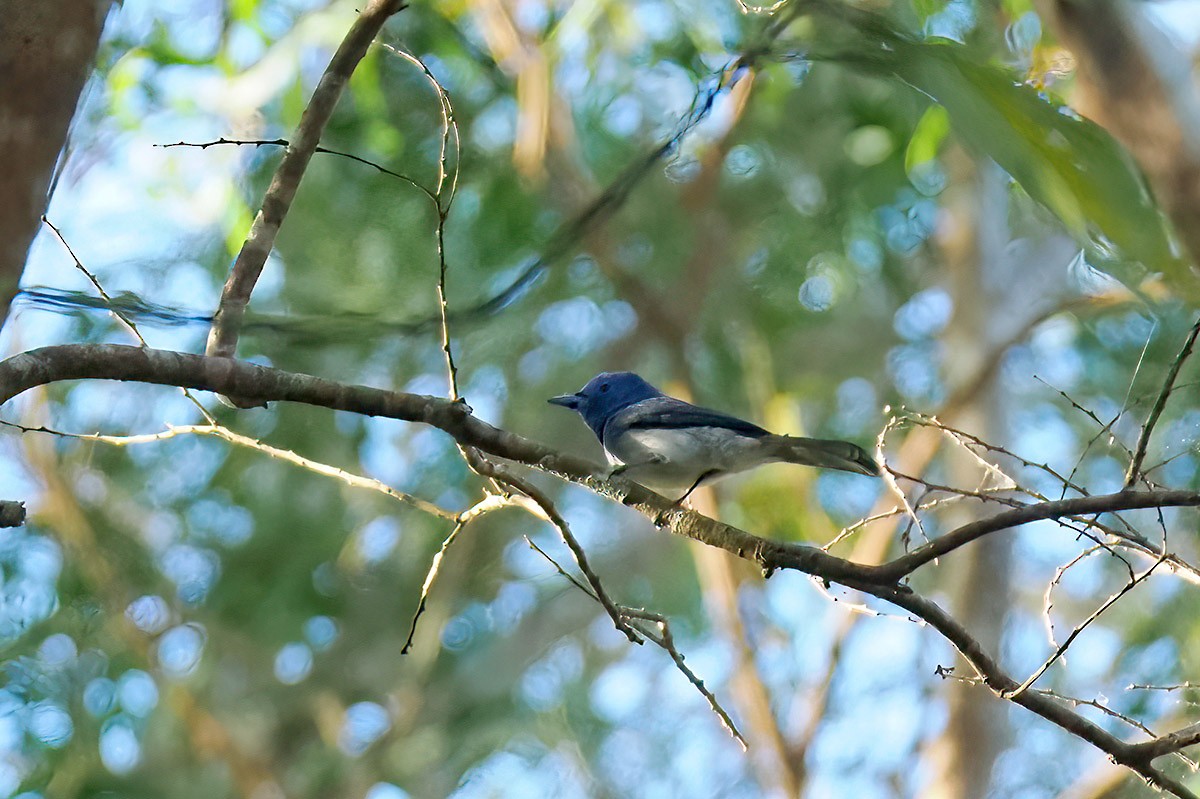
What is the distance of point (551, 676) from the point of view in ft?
26.7

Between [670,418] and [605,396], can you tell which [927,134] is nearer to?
[605,396]

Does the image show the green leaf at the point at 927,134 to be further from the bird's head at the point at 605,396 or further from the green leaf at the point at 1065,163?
the green leaf at the point at 1065,163

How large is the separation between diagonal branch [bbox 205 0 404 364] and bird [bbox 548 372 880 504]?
1067 mm

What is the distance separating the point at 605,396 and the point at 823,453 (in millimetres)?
1518

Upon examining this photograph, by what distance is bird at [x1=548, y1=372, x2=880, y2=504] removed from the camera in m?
3.12

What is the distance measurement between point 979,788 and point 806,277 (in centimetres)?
321

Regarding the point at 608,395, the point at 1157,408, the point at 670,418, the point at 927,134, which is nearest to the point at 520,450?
the point at 1157,408

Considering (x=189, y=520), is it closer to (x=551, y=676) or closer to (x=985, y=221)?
(x=551, y=676)

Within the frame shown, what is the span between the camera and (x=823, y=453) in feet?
9.43

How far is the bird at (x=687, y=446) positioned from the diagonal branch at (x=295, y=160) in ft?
3.50

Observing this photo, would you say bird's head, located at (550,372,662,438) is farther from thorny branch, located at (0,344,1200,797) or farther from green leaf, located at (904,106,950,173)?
green leaf, located at (904,106,950,173)

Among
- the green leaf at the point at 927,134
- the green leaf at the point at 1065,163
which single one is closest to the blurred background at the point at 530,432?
the green leaf at the point at 927,134

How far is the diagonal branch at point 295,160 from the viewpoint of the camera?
8.91 ft

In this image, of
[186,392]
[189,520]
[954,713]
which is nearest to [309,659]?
[189,520]
